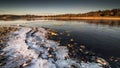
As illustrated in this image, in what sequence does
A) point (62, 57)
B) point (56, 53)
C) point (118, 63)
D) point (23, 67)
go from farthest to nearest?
point (56, 53) → point (62, 57) → point (118, 63) → point (23, 67)

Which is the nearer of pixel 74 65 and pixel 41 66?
pixel 41 66

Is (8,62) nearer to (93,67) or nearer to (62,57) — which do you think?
(62,57)

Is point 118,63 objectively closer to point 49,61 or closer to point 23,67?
point 49,61

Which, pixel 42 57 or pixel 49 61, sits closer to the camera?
pixel 49 61

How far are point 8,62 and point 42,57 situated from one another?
9.40ft

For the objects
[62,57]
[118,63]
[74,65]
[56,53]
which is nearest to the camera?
[74,65]

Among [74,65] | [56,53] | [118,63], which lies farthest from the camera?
[56,53]

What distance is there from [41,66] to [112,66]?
5784 millimetres

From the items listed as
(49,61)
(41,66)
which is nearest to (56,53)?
(49,61)

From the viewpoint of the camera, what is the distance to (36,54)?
45.0 ft

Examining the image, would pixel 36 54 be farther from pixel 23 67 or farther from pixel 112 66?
pixel 112 66

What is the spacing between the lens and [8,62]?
39.1 ft

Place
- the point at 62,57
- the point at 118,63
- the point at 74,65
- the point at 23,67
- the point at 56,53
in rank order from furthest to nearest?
the point at 56,53 → the point at 62,57 → the point at 118,63 → the point at 74,65 → the point at 23,67

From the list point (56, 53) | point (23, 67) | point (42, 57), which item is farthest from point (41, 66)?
point (56, 53)
